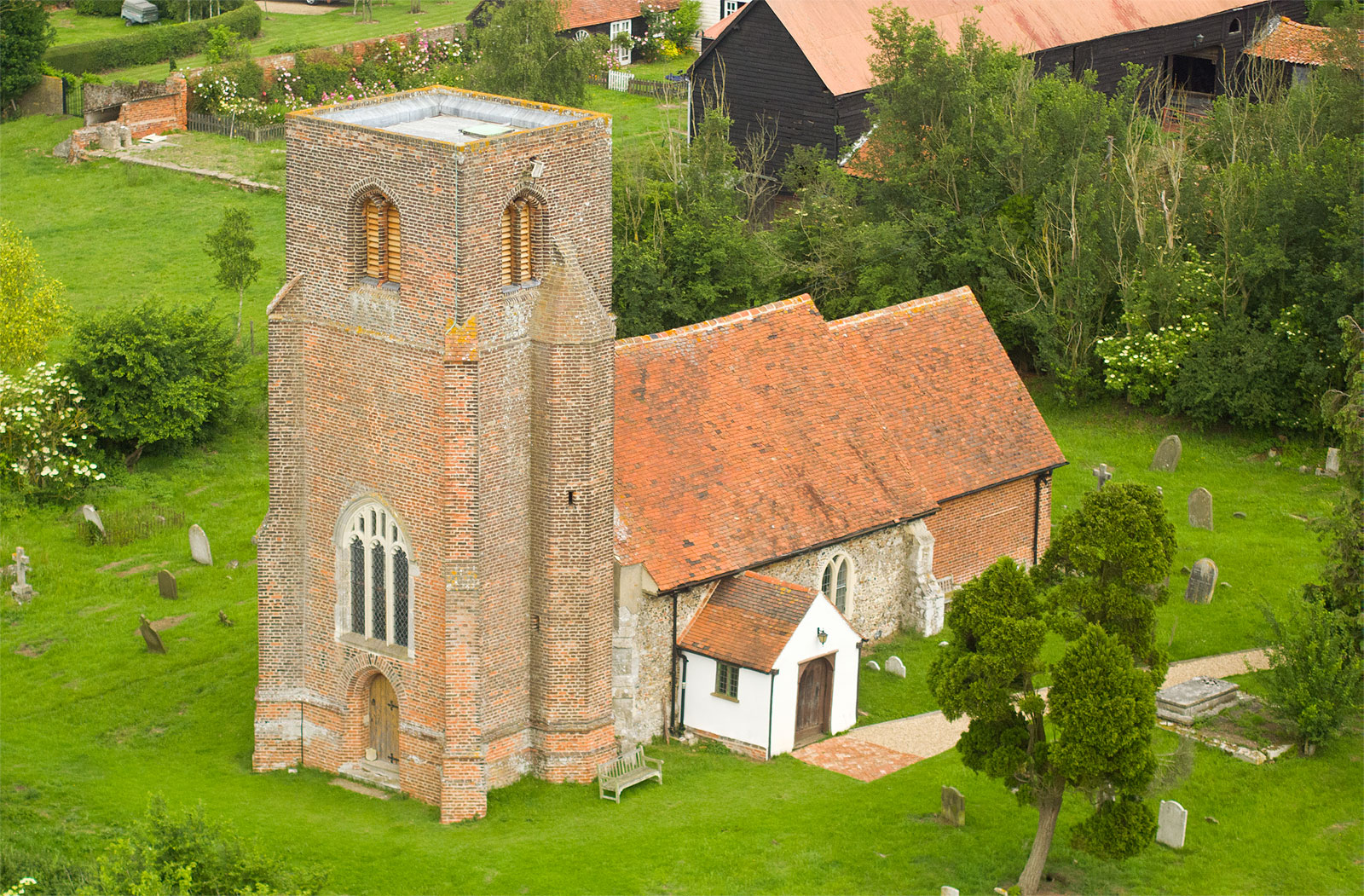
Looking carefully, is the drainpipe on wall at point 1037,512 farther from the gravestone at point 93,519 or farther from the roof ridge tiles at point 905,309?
the gravestone at point 93,519

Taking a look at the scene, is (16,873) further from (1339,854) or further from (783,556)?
(1339,854)

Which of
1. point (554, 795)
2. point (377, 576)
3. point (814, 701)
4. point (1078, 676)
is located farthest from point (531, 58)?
point (1078, 676)

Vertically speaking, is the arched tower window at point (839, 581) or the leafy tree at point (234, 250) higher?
the leafy tree at point (234, 250)

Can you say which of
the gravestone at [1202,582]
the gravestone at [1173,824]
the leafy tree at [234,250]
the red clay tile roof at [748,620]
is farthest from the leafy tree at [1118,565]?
the leafy tree at [234,250]

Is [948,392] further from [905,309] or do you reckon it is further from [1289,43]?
[1289,43]

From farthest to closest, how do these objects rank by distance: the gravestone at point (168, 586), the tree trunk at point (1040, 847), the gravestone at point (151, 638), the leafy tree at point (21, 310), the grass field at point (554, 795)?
the leafy tree at point (21, 310)
the gravestone at point (168, 586)
the gravestone at point (151, 638)
the grass field at point (554, 795)
the tree trunk at point (1040, 847)

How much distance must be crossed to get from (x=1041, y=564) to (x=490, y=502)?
10.3 m

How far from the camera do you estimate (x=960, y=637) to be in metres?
31.7

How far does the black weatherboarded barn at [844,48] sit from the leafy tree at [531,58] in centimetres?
558

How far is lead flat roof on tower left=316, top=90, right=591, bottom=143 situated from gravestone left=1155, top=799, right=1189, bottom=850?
17095 millimetres

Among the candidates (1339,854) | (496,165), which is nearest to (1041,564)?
(1339,854)

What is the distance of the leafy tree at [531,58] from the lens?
6425 cm

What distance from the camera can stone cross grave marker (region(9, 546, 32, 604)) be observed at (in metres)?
45.3

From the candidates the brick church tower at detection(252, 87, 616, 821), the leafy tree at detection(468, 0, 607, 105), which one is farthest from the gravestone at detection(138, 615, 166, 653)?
the leafy tree at detection(468, 0, 607, 105)
